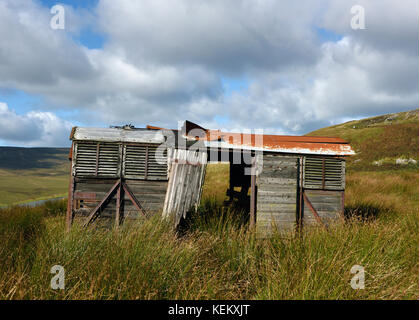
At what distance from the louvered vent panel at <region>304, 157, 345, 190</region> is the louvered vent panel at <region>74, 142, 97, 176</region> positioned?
6.59m

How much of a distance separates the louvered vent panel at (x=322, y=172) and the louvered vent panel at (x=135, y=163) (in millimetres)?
5097

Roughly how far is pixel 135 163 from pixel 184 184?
2299 mm

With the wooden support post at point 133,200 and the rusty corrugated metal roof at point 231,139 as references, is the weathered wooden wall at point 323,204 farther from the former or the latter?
the wooden support post at point 133,200

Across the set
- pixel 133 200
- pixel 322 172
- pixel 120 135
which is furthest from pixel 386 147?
pixel 120 135

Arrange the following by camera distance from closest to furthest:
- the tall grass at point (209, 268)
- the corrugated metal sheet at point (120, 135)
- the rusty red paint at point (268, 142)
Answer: the tall grass at point (209, 268), the rusty red paint at point (268, 142), the corrugated metal sheet at point (120, 135)

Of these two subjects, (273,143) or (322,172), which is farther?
(322,172)

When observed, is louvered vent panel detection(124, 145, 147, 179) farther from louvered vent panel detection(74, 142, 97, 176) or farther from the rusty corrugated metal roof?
louvered vent panel detection(74, 142, 97, 176)

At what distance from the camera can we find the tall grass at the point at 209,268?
12.1 ft

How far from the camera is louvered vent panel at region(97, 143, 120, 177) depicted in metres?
8.82

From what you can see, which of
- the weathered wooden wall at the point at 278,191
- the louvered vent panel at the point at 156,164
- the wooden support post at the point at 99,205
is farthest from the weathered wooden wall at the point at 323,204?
the wooden support post at the point at 99,205

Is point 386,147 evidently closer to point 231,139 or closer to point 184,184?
point 231,139

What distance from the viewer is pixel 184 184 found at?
24.5 ft

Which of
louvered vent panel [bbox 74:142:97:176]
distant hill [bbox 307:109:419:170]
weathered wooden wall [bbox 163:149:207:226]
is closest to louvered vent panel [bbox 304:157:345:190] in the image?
weathered wooden wall [bbox 163:149:207:226]
